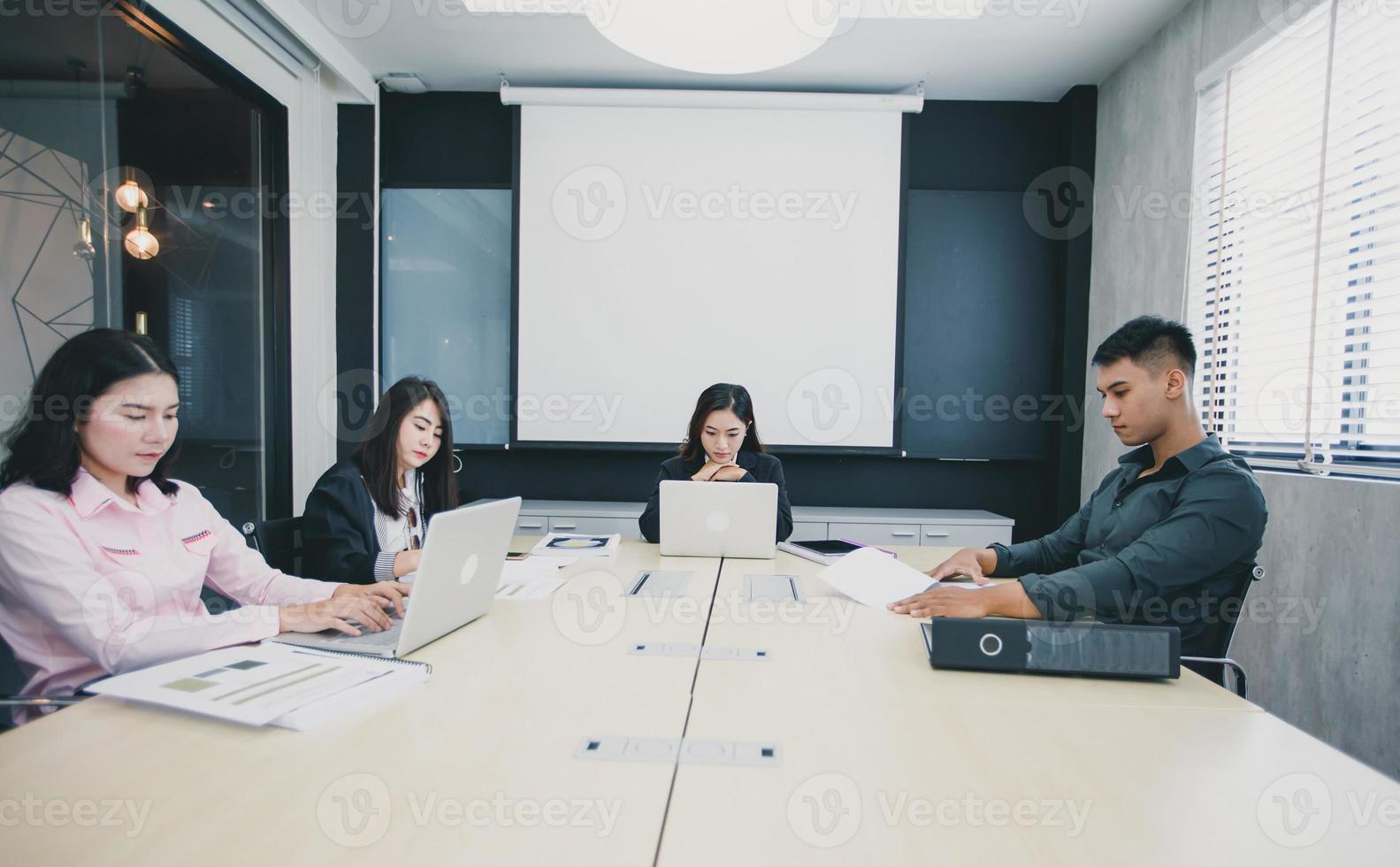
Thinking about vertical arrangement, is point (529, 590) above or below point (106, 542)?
below

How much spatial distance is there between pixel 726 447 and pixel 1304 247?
7.05 ft

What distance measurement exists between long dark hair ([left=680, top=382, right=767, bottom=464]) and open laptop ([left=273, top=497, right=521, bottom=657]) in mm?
1569

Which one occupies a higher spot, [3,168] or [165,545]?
[3,168]

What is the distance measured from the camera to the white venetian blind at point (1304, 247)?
2.09m

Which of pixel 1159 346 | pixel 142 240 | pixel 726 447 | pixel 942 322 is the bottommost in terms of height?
pixel 726 447

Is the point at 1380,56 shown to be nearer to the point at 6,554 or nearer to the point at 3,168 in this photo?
the point at 6,554

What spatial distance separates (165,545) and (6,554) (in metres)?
0.29

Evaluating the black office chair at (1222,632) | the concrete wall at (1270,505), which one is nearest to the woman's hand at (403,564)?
the black office chair at (1222,632)

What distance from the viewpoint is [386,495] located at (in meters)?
2.25

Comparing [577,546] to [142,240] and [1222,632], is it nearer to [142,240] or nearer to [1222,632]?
[1222,632]

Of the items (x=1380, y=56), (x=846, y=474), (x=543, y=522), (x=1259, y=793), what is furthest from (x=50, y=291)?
(x=1380, y=56)

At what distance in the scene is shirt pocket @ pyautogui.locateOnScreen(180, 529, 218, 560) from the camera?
5.41ft

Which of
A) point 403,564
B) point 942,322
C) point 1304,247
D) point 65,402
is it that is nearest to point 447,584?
point 403,564

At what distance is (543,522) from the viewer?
3674 millimetres
